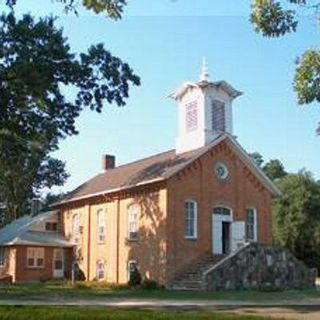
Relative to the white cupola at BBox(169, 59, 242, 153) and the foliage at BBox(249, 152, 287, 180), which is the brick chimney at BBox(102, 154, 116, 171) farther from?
the foliage at BBox(249, 152, 287, 180)

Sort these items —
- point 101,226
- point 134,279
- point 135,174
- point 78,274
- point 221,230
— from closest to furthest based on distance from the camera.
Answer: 1. point 134,279
2. point 221,230
3. point 135,174
4. point 101,226
5. point 78,274

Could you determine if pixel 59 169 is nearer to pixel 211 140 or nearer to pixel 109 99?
pixel 211 140

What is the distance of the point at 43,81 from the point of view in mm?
30672

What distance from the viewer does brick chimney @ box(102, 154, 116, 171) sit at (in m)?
54.7

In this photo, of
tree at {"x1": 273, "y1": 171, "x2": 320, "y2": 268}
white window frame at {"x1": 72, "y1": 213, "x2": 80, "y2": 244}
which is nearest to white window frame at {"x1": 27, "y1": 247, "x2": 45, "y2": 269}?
white window frame at {"x1": 72, "y1": 213, "x2": 80, "y2": 244}

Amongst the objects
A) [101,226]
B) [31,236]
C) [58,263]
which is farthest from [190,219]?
[31,236]

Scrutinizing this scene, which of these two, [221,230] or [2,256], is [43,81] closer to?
[221,230]

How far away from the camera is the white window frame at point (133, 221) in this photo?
41.8 m

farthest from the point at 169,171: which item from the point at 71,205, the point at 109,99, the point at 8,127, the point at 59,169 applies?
the point at 59,169

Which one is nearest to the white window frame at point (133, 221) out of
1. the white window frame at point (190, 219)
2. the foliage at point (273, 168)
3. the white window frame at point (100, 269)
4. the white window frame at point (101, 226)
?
the white window frame at point (190, 219)

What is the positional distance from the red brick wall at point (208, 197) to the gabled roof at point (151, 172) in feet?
1.33

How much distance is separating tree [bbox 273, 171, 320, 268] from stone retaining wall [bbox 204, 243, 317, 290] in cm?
2575

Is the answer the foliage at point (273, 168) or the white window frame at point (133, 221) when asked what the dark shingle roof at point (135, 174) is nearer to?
the white window frame at point (133, 221)

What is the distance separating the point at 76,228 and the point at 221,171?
12868 mm
